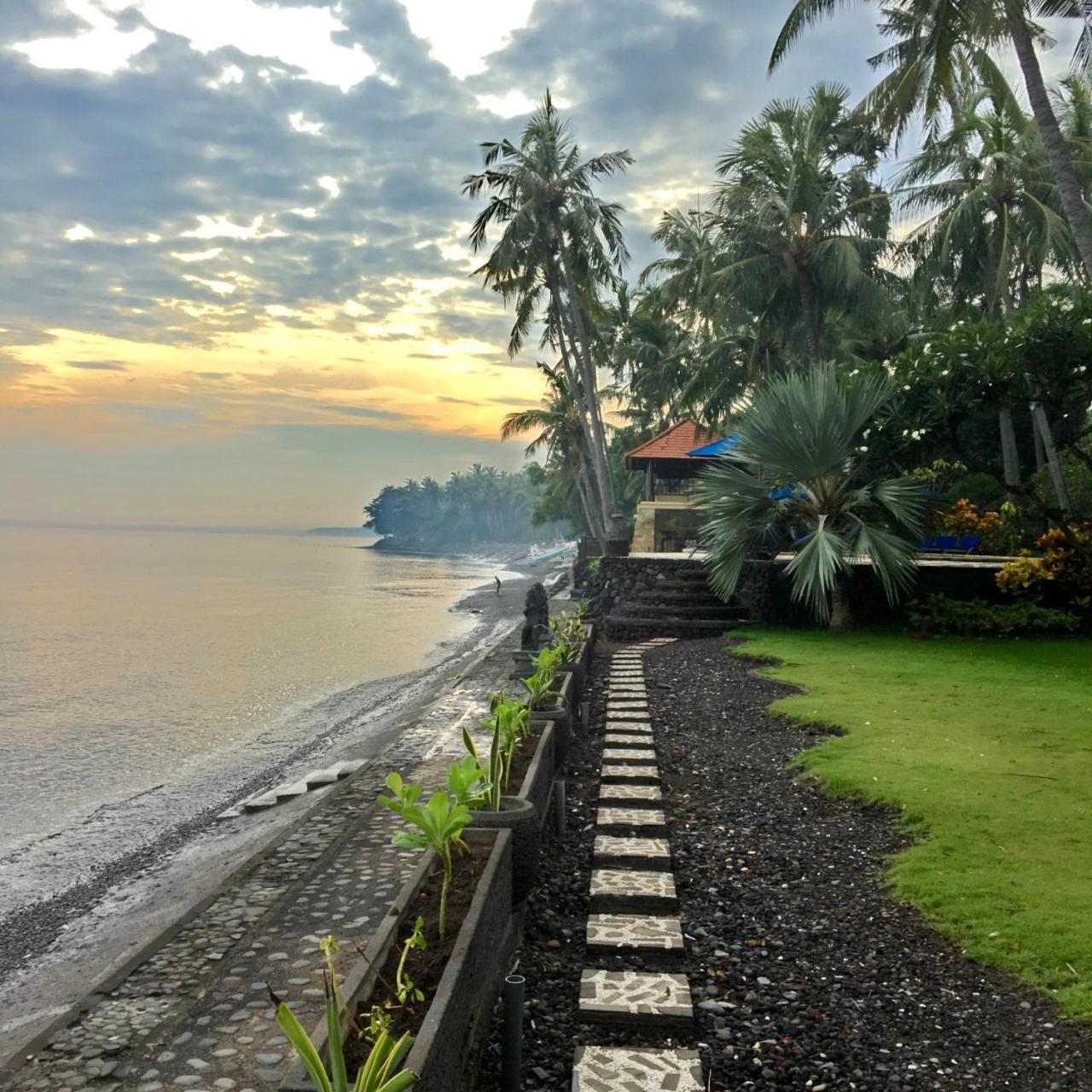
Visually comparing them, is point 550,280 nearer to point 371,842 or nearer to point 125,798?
point 125,798

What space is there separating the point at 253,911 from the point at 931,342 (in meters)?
12.6

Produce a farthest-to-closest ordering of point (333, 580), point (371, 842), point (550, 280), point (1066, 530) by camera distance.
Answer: point (333, 580), point (550, 280), point (1066, 530), point (371, 842)

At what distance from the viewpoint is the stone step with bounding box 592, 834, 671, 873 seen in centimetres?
474

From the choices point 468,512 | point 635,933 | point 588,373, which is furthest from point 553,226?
point 468,512

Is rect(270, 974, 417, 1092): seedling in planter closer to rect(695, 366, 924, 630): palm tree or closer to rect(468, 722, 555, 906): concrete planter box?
rect(468, 722, 555, 906): concrete planter box

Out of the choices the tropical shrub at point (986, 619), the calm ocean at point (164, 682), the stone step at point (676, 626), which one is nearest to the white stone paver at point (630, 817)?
the calm ocean at point (164, 682)

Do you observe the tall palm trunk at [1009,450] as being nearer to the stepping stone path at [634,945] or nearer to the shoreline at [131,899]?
the shoreline at [131,899]

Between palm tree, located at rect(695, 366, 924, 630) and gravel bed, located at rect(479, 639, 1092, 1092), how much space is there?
764cm

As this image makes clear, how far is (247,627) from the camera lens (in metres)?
34.6

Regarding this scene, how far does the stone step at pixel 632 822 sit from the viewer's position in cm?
528

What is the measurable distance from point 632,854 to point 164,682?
2009 centimetres

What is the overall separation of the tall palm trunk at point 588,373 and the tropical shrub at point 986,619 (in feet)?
28.9

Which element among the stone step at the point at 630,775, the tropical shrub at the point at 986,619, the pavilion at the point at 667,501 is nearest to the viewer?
the stone step at the point at 630,775

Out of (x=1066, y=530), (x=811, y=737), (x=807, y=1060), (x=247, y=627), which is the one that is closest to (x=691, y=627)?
(x=1066, y=530)
